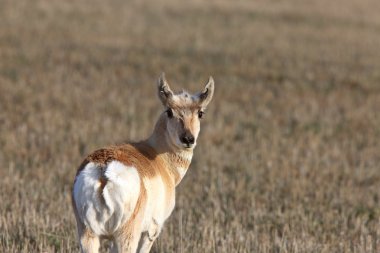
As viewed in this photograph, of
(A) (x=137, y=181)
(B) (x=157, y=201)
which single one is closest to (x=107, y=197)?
(A) (x=137, y=181)

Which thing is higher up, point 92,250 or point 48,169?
point 48,169

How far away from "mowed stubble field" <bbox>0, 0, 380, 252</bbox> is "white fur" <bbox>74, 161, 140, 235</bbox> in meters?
1.84

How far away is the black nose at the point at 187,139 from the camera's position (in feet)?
18.0

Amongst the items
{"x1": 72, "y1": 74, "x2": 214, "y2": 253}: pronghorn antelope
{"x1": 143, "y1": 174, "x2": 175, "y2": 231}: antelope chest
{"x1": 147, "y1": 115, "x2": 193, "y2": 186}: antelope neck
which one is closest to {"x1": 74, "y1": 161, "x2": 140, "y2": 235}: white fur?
{"x1": 72, "y1": 74, "x2": 214, "y2": 253}: pronghorn antelope

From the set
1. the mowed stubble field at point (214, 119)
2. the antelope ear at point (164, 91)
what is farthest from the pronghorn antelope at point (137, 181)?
the mowed stubble field at point (214, 119)

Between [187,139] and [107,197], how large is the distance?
39.8 inches

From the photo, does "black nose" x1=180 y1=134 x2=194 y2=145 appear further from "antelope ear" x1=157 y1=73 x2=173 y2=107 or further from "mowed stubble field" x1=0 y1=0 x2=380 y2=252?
"mowed stubble field" x1=0 y1=0 x2=380 y2=252

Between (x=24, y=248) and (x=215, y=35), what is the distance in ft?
68.8

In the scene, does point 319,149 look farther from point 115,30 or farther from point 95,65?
point 115,30

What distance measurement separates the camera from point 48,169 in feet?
33.7

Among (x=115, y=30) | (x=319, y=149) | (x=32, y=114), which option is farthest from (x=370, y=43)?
(x=32, y=114)

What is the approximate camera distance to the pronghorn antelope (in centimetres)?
476

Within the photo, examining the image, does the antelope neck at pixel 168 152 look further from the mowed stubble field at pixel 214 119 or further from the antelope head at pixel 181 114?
the mowed stubble field at pixel 214 119

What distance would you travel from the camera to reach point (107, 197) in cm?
471
